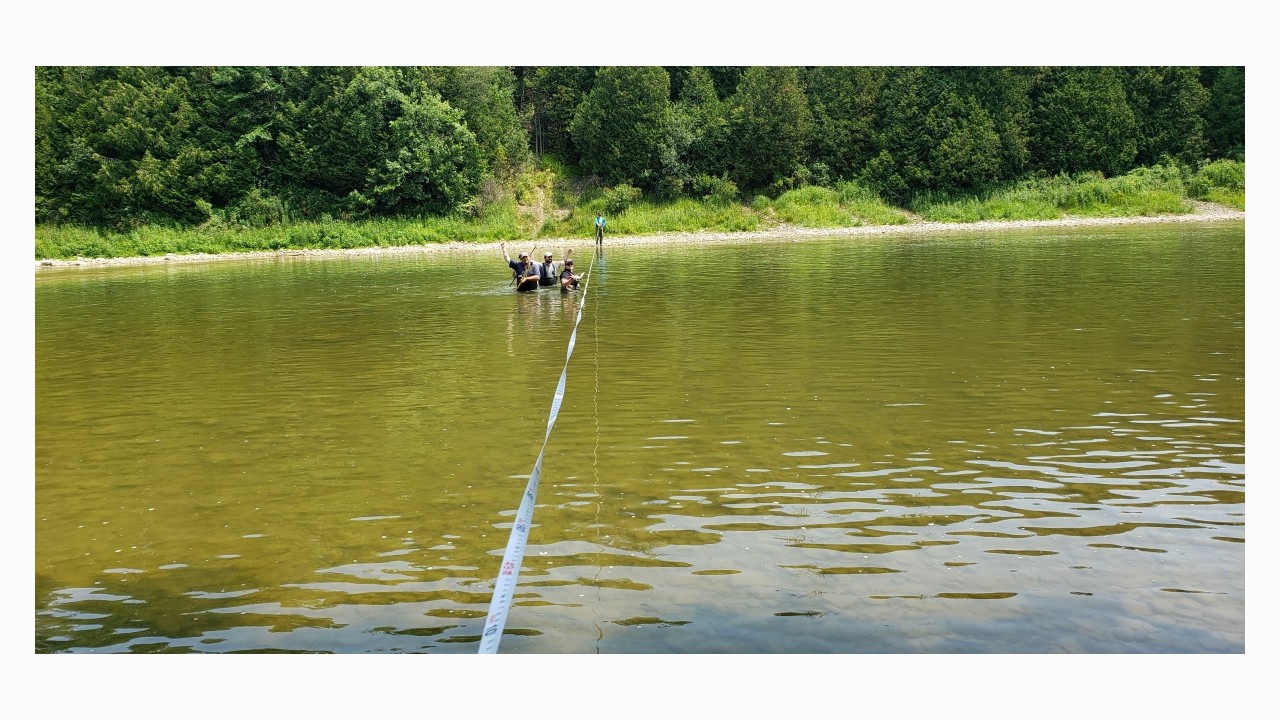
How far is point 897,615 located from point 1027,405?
587cm

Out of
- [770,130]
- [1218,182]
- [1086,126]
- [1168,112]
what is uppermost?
[1168,112]

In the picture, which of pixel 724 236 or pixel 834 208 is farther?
pixel 834 208

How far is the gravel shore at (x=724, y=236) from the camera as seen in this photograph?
4944 centimetres

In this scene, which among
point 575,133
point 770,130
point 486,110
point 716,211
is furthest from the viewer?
point 575,133

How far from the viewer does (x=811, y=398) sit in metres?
11.4

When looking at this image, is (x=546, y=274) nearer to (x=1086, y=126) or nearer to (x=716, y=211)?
(x=716, y=211)

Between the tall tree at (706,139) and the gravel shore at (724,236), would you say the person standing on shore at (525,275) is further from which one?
the tall tree at (706,139)

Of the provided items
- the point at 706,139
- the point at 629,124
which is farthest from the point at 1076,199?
the point at 629,124

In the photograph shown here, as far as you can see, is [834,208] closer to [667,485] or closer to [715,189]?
[715,189]

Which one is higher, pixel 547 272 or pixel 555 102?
pixel 555 102

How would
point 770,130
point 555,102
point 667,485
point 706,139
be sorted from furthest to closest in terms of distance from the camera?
point 555,102 → point 706,139 → point 770,130 → point 667,485

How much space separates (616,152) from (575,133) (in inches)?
186

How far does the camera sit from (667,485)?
8.24 meters

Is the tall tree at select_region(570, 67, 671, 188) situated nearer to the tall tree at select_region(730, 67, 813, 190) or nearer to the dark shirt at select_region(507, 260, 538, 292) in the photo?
the tall tree at select_region(730, 67, 813, 190)
